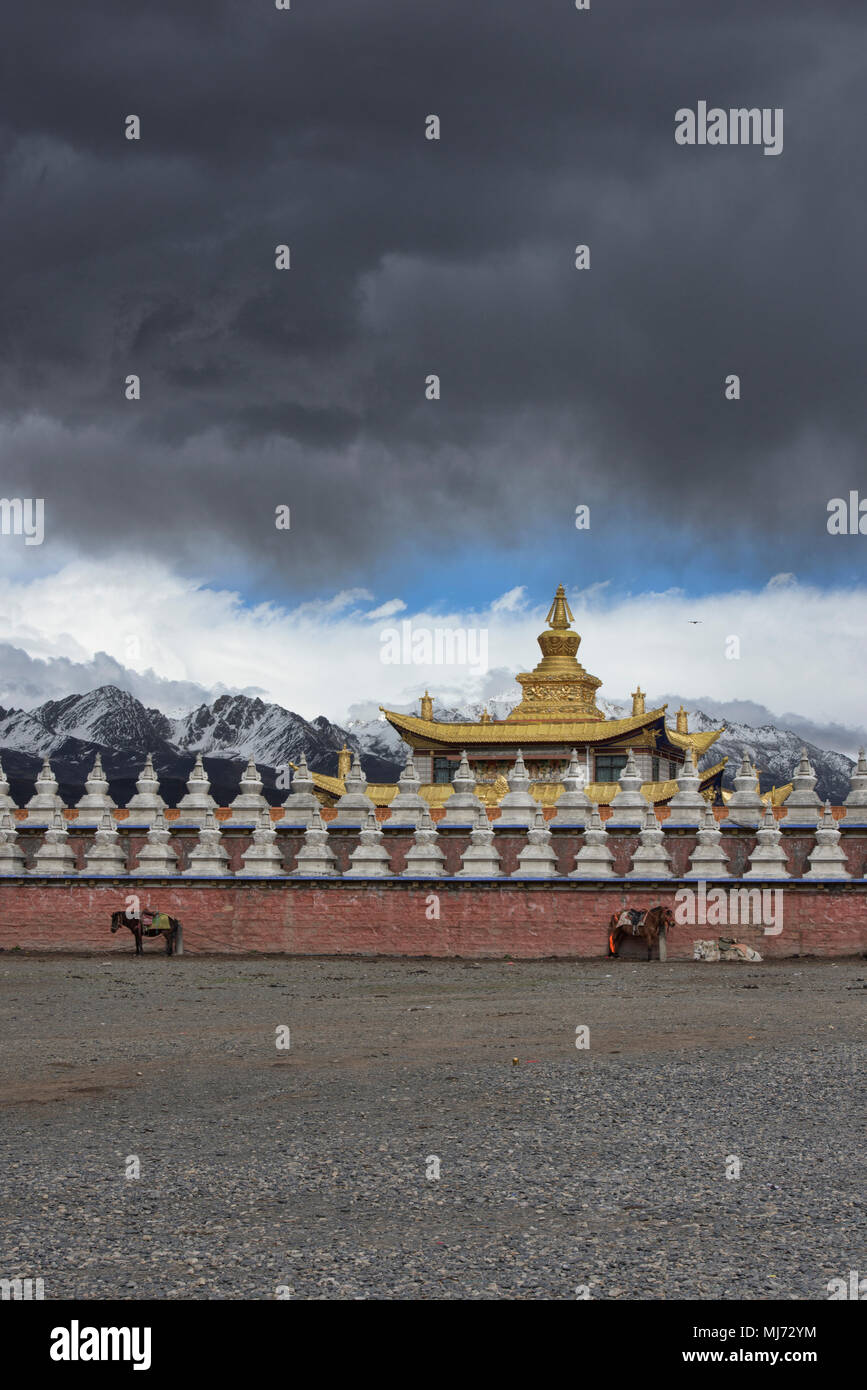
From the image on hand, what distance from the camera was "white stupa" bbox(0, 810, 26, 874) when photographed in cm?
3478

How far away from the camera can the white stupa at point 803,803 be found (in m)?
31.7

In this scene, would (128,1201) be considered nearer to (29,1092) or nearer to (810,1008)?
(29,1092)

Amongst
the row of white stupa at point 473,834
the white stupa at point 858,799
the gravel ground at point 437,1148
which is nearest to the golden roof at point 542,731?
the row of white stupa at point 473,834

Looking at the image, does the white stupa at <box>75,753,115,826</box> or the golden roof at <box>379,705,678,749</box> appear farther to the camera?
the golden roof at <box>379,705,678,749</box>

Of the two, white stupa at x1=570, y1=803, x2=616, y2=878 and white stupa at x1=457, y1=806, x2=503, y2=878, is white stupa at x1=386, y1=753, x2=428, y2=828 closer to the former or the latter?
white stupa at x1=457, y1=806, x2=503, y2=878

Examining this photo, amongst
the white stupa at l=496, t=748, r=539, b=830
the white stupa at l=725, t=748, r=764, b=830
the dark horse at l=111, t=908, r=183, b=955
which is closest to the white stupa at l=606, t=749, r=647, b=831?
the white stupa at l=496, t=748, r=539, b=830

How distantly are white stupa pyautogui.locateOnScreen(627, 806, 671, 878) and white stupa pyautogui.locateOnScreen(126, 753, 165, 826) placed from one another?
41.2 ft

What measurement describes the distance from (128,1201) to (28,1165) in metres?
1.54

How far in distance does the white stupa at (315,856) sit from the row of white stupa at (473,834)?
0.08 feet

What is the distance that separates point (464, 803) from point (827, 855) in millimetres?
8741

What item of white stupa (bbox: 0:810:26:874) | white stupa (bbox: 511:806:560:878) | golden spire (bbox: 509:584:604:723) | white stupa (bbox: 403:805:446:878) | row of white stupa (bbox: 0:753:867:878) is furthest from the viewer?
golden spire (bbox: 509:584:604:723)

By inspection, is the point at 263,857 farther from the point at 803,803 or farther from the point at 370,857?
the point at 803,803

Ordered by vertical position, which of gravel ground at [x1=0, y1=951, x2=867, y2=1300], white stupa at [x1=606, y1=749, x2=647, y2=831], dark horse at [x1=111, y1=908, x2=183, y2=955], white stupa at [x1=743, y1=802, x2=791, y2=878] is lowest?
gravel ground at [x1=0, y1=951, x2=867, y2=1300]

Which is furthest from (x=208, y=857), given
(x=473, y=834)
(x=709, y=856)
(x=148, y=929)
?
(x=709, y=856)
